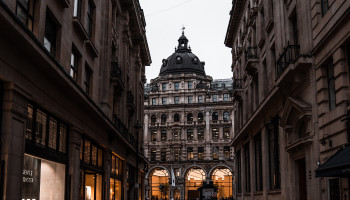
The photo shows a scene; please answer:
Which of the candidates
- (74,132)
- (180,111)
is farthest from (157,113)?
(74,132)

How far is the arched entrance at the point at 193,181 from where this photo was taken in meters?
91.3

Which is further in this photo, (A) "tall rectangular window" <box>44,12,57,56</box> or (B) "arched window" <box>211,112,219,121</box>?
(B) "arched window" <box>211,112,219,121</box>

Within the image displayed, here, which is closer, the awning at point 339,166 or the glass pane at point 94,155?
the awning at point 339,166

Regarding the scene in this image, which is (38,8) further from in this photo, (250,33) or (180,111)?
(180,111)

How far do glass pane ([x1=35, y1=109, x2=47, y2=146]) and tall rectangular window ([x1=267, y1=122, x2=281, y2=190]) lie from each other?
49.5ft

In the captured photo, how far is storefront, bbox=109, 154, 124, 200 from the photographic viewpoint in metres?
31.3

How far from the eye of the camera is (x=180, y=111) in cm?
9419

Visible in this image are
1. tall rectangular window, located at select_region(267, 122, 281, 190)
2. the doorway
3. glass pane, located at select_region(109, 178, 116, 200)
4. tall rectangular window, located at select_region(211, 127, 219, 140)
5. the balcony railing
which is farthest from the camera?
tall rectangular window, located at select_region(211, 127, 219, 140)

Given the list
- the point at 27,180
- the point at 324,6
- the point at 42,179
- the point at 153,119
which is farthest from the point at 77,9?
the point at 153,119

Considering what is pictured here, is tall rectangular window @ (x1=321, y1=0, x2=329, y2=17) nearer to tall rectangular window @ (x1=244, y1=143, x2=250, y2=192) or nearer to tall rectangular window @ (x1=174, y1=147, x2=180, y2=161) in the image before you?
tall rectangular window @ (x1=244, y1=143, x2=250, y2=192)

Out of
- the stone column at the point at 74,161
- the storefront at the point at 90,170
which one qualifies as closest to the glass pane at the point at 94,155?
the storefront at the point at 90,170

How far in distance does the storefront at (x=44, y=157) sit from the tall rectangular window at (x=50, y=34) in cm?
287

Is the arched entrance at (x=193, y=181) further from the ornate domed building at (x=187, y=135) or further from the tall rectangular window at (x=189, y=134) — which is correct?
the tall rectangular window at (x=189, y=134)

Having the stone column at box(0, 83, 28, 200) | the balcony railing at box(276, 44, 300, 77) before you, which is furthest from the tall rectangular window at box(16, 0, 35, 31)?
the balcony railing at box(276, 44, 300, 77)
